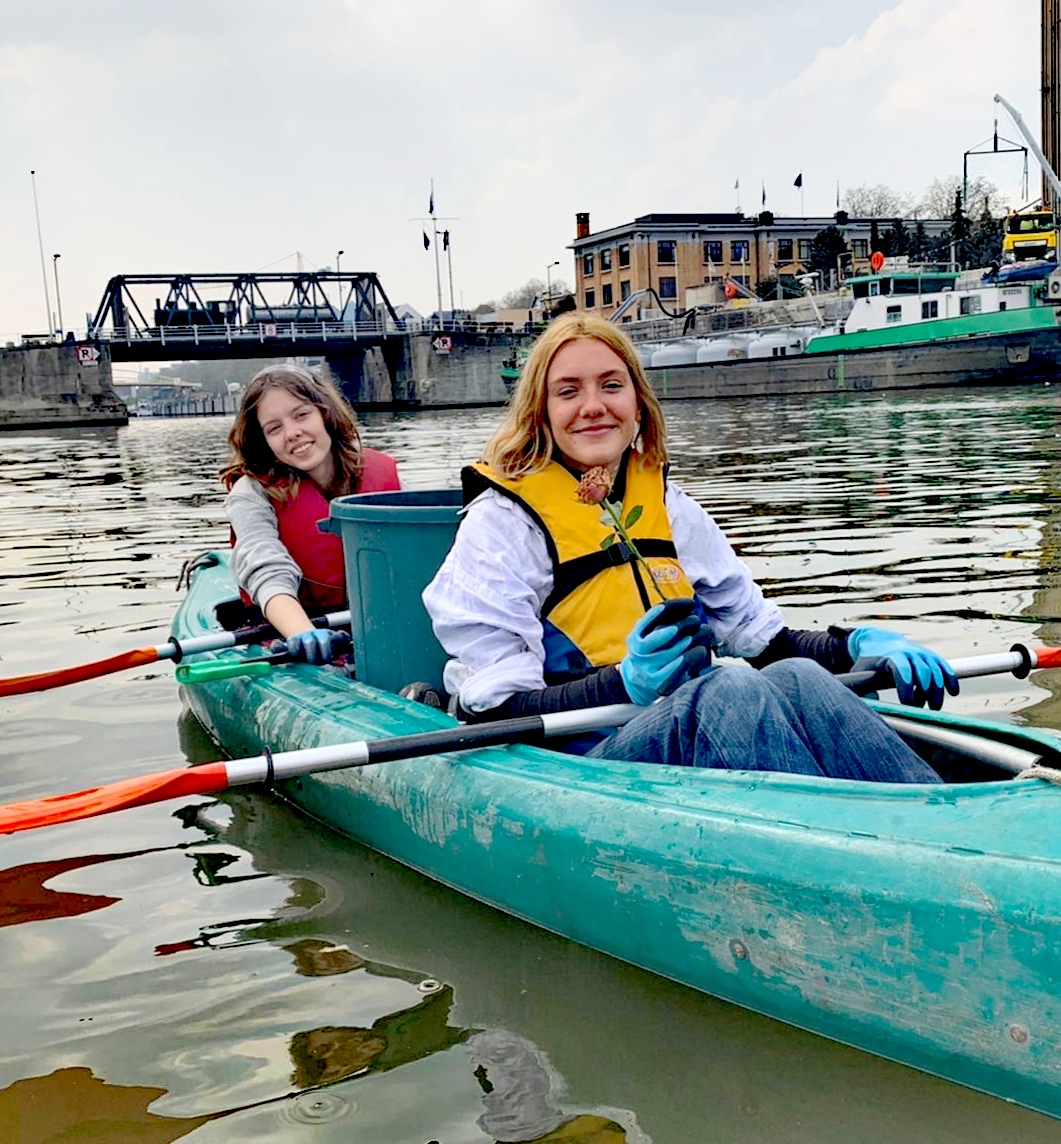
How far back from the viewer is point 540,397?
3.21 metres

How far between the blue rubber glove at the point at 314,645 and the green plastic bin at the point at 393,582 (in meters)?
0.21

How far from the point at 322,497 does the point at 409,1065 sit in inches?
108

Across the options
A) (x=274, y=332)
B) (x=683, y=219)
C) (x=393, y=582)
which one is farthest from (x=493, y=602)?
(x=683, y=219)

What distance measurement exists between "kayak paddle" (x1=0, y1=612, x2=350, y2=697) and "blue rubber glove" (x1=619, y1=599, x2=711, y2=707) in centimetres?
221

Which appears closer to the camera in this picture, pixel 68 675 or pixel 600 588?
pixel 600 588

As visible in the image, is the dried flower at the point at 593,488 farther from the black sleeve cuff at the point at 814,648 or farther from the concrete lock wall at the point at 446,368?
the concrete lock wall at the point at 446,368

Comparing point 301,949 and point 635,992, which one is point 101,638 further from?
point 635,992

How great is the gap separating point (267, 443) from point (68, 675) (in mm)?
1161

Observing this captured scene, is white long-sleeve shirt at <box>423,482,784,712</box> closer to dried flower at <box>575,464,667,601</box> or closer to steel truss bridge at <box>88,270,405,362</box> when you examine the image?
dried flower at <box>575,464,667,601</box>

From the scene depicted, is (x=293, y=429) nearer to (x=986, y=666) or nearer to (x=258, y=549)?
(x=258, y=549)

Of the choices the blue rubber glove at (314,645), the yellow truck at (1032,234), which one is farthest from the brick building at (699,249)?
the blue rubber glove at (314,645)

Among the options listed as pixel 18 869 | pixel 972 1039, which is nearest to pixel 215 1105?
pixel 972 1039

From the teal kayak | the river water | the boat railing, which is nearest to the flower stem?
the teal kayak

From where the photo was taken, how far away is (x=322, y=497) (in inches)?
190
